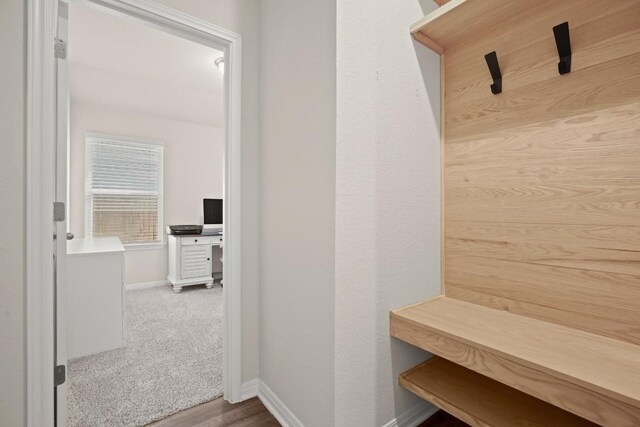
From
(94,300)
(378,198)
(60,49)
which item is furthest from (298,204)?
(94,300)

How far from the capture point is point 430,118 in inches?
59.2

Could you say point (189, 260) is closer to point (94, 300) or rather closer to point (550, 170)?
point (94, 300)

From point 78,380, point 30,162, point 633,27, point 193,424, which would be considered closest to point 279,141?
point 30,162

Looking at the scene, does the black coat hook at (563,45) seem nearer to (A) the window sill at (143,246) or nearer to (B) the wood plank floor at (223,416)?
(B) the wood plank floor at (223,416)

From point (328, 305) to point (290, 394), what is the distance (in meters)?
0.64

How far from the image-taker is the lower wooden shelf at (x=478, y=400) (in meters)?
1.11

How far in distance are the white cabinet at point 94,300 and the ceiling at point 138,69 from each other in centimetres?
167

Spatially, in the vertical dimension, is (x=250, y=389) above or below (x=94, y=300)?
below

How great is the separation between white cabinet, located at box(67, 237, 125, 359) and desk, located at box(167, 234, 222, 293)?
1.73m

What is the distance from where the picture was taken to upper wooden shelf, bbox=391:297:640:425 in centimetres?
81

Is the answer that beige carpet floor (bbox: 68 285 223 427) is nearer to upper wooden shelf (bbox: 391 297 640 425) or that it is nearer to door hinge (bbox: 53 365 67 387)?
door hinge (bbox: 53 365 67 387)

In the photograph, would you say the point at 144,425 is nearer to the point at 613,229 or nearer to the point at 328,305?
the point at 328,305

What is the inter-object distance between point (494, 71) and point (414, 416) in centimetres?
170

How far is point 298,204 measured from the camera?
4.69 ft
